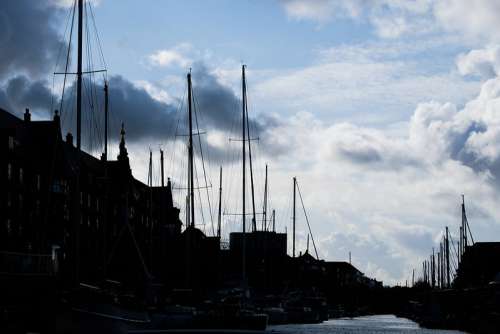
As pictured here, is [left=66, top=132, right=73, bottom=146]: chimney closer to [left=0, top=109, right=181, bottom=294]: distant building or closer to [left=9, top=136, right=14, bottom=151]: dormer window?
[left=0, top=109, right=181, bottom=294]: distant building

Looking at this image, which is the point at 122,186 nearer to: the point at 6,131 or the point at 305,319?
the point at 6,131

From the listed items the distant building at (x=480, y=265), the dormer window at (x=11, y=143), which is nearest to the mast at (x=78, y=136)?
the dormer window at (x=11, y=143)

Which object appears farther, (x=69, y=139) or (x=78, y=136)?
(x=69, y=139)

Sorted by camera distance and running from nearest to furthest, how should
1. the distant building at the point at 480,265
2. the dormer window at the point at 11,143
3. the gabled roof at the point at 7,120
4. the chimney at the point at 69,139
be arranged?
1. the dormer window at the point at 11,143
2. the gabled roof at the point at 7,120
3. the chimney at the point at 69,139
4. the distant building at the point at 480,265

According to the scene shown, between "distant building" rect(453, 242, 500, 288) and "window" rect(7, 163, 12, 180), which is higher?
"window" rect(7, 163, 12, 180)

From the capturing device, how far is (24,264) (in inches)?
2459

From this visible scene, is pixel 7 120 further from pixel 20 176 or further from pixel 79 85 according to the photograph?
pixel 79 85

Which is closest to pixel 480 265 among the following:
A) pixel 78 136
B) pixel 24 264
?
pixel 24 264

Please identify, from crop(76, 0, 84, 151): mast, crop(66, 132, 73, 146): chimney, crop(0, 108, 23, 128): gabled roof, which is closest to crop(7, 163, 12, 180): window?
crop(0, 108, 23, 128): gabled roof

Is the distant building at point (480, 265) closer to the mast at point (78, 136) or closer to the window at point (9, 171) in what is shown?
the window at point (9, 171)

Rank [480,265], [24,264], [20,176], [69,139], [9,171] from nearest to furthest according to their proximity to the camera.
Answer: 1. [24,264]
2. [9,171]
3. [20,176]
4. [69,139]
5. [480,265]

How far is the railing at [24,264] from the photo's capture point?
200 feet

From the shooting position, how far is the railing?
61.0 meters

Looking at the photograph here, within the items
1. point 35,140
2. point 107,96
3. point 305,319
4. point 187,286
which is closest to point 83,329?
point 187,286
